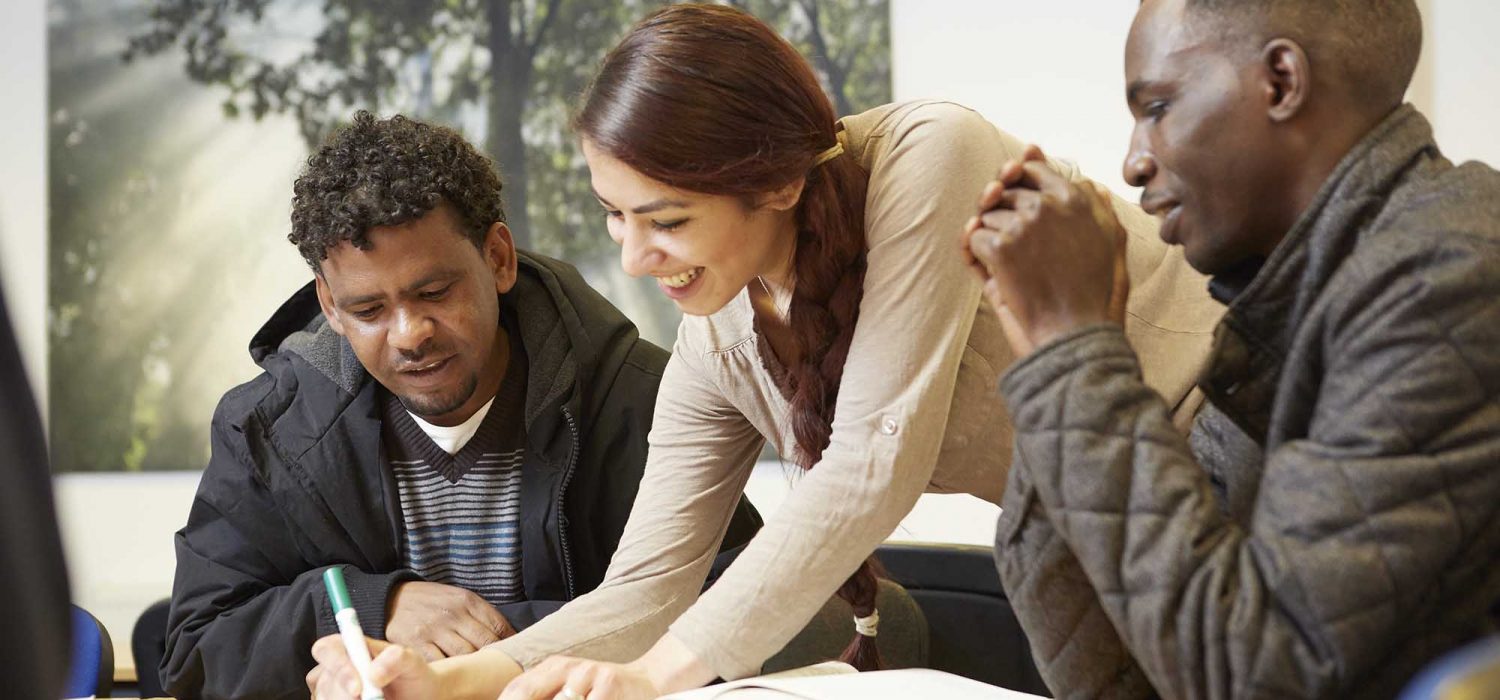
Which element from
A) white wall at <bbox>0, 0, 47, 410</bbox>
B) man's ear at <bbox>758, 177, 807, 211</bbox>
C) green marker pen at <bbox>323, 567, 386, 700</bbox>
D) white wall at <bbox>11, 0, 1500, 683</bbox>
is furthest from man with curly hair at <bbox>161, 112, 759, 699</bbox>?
white wall at <bbox>0, 0, 47, 410</bbox>

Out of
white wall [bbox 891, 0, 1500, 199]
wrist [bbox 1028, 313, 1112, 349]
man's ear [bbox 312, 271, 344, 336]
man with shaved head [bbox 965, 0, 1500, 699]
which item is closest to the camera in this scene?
man with shaved head [bbox 965, 0, 1500, 699]

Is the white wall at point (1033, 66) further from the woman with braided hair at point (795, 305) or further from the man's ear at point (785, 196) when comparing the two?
the man's ear at point (785, 196)

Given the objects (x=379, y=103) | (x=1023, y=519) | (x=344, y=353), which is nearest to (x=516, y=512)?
(x=344, y=353)

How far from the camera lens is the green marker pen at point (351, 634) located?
1.19 m

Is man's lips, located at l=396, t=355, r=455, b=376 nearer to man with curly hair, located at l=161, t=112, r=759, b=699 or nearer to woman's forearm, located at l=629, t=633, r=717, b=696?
man with curly hair, located at l=161, t=112, r=759, b=699

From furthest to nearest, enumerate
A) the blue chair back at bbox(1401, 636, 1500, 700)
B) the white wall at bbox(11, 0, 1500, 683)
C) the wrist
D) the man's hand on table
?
the white wall at bbox(11, 0, 1500, 683) → the man's hand on table → the wrist → the blue chair back at bbox(1401, 636, 1500, 700)

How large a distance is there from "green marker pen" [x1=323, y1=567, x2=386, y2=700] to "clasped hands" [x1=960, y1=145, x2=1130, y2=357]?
61cm

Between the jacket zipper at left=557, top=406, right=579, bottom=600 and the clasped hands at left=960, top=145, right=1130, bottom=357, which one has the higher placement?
the clasped hands at left=960, top=145, right=1130, bottom=357

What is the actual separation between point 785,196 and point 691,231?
0.32ft

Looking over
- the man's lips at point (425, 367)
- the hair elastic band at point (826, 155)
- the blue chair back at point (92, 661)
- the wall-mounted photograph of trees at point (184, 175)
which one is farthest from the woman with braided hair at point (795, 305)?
the wall-mounted photograph of trees at point (184, 175)

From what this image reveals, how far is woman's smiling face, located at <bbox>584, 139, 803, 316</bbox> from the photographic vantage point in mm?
1294

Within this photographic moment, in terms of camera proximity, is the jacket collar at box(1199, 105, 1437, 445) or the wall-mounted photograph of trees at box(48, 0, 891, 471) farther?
the wall-mounted photograph of trees at box(48, 0, 891, 471)

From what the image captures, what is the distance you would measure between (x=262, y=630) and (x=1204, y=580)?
1390 millimetres

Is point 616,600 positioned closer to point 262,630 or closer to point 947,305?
point 947,305
